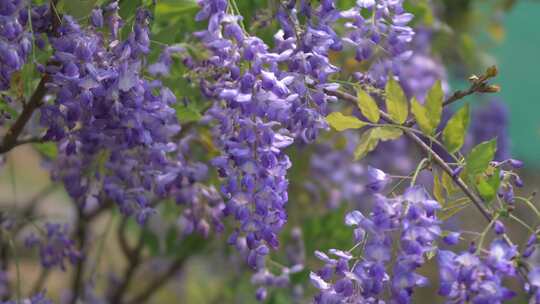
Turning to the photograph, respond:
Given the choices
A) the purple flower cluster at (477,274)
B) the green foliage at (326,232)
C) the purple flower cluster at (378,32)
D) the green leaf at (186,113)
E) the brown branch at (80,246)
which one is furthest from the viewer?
the brown branch at (80,246)

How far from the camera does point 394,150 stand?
2924 mm

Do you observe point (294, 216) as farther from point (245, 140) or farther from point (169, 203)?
point (245, 140)

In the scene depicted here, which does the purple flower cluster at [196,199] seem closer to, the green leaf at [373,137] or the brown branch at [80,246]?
the green leaf at [373,137]

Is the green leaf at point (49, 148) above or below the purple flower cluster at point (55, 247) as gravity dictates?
above

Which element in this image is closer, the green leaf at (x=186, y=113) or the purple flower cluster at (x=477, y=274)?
the purple flower cluster at (x=477, y=274)

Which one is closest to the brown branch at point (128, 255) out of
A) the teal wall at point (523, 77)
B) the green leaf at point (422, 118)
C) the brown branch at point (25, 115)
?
the brown branch at point (25, 115)

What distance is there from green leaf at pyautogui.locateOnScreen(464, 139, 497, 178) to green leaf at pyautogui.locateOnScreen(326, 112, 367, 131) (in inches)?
5.1

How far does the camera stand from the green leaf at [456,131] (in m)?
0.99

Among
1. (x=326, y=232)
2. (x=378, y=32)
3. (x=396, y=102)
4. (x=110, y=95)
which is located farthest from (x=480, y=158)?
(x=326, y=232)

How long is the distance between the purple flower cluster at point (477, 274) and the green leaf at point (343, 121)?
21 cm

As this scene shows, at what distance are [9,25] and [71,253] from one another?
1.71 ft

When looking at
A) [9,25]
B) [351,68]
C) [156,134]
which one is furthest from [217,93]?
[351,68]

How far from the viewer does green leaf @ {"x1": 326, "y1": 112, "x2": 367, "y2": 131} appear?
3.43 feet

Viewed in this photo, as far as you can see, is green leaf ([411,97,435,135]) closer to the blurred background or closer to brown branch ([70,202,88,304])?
the blurred background
